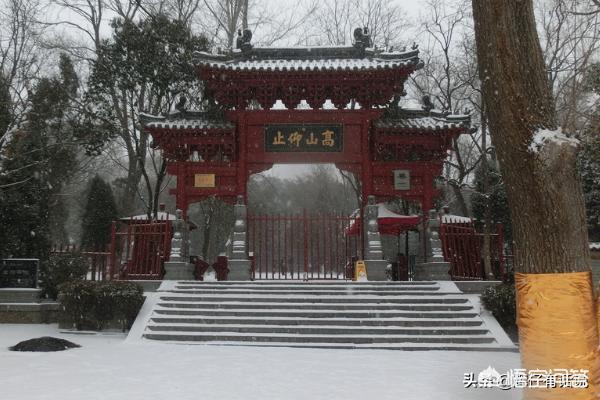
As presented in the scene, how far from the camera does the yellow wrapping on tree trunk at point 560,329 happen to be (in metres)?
3.62

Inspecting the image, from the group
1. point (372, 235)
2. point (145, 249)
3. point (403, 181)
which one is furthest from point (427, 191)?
point (145, 249)

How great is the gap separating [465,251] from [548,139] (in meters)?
8.73

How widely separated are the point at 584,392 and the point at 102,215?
73.1ft

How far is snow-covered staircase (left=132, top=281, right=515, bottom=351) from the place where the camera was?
8.73 meters

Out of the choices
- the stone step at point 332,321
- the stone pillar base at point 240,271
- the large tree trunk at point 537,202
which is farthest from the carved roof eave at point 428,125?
the large tree trunk at point 537,202

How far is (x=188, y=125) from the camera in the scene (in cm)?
1262

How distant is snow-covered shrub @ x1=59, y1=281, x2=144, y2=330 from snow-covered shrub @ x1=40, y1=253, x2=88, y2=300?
1.88m

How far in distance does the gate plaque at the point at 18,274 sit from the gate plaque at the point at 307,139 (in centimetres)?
603

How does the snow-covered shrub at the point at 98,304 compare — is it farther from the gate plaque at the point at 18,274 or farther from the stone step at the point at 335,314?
the gate plaque at the point at 18,274

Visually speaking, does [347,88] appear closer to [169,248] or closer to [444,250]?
[444,250]

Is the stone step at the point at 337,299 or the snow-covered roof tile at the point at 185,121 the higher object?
the snow-covered roof tile at the point at 185,121

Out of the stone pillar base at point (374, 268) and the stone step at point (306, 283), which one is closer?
the stone step at point (306, 283)

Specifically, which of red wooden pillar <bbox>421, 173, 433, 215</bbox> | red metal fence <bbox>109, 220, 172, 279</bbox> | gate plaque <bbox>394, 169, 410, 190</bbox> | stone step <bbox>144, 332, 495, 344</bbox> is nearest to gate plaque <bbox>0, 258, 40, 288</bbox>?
red metal fence <bbox>109, 220, 172, 279</bbox>

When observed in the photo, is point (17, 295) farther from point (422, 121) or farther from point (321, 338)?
point (422, 121)
